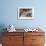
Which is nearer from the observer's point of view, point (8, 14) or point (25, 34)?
point (25, 34)

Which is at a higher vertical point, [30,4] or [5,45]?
[30,4]

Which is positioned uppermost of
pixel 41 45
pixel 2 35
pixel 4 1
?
pixel 4 1

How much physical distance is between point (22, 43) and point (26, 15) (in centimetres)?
96

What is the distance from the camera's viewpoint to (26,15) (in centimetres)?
408

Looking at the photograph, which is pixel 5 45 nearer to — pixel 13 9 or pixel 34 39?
pixel 34 39

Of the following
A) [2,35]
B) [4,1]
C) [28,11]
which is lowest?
[2,35]

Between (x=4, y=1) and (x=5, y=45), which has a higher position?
(x=4, y=1)

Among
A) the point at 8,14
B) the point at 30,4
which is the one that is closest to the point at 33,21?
the point at 30,4

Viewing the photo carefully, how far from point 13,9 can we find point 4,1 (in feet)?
1.27

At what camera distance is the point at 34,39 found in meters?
3.60

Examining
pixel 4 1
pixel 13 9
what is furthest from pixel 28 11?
pixel 4 1

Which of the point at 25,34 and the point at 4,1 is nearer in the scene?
the point at 25,34

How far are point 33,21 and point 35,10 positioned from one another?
0.36 meters

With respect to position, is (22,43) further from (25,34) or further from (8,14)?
(8,14)
